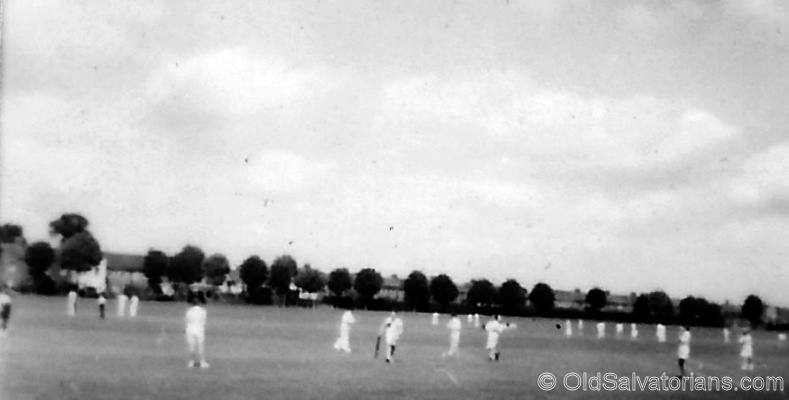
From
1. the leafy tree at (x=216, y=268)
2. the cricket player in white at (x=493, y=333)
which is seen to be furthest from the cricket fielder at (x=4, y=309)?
the leafy tree at (x=216, y=268)

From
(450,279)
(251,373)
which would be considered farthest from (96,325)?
(450,279)

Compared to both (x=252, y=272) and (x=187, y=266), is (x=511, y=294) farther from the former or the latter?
(x=187, y=266)

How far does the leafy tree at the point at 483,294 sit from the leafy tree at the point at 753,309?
105 ft

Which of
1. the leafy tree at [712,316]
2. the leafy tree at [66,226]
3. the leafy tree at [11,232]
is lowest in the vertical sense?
the leafy tree at [712,316]

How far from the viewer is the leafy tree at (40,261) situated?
180 feet

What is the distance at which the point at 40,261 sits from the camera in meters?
56.2

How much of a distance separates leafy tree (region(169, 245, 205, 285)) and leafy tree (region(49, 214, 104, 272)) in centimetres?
1564

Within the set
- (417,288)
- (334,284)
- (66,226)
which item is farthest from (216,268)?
(417,288)

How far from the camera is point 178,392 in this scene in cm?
1283

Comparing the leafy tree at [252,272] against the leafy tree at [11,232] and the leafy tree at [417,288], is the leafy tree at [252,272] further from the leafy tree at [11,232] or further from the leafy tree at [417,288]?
the leafy tree at [11,232]

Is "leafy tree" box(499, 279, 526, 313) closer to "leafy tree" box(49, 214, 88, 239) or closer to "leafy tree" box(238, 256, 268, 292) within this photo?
"leafy tree" box(238, 256, 268, 292)

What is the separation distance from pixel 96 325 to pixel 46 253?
32.7 meters

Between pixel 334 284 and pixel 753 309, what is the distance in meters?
53.9

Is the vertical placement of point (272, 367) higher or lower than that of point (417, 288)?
lower
